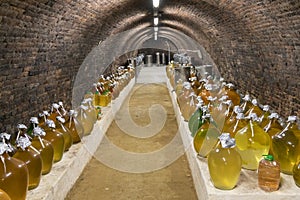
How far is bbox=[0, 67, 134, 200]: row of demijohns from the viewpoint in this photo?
232cm

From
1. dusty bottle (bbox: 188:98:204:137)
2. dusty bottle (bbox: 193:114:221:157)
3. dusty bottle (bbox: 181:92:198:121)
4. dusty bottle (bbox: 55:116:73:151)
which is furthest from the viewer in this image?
dusty bottle (bbox: 181:92:198:121)

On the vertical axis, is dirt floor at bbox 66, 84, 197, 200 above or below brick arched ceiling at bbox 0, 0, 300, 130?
below

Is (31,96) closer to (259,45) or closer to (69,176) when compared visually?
(69,176)

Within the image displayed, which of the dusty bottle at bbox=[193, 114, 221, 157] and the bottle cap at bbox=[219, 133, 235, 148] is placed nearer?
the bottle cap at bbox=[219, 133, 235, 148]

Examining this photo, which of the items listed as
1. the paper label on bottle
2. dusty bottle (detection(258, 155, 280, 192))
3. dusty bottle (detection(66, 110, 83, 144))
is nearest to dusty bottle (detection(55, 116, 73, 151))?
dusty bottle (detection(66, 110, 83, 144))

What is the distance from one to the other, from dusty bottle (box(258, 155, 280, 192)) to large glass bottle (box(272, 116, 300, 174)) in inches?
12.7

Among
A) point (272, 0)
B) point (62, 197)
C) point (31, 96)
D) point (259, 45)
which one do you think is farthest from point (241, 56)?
point (62, 197)

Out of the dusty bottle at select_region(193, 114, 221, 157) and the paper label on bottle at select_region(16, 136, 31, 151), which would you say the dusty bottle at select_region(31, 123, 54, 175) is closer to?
the paper label on bottle at select_region(16, 136, 31, 151)

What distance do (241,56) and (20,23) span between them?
4.45 metres

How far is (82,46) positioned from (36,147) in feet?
11.5

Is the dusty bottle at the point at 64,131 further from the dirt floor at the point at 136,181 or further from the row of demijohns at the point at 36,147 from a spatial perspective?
the dirt floor at the point at 136,181

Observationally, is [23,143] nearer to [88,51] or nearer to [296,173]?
[296,173]

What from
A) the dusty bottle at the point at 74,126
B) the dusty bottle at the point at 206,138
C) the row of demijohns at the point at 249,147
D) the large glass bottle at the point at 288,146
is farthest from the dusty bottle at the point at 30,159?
the large glass bottle at the point at 288,146

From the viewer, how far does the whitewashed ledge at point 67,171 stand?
2.65m
